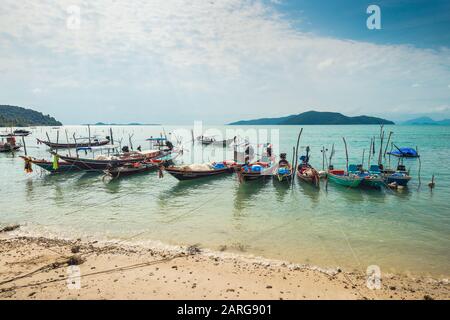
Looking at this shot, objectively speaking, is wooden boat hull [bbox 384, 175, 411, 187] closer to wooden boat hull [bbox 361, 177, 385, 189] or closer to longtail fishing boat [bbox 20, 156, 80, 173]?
wooden boat hull [bbox 361, 177, 385, 189]

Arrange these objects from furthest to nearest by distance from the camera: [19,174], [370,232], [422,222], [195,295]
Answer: [19,174] → [422,222] → [370,232] → [195,295]

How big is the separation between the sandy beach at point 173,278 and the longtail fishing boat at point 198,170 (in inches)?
571

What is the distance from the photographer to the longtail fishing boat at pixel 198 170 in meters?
26.0

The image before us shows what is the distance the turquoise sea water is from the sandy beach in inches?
52.6

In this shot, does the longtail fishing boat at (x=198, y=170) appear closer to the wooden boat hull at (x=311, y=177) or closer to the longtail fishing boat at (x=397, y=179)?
the wooden boat hull at (x=311, y=177)

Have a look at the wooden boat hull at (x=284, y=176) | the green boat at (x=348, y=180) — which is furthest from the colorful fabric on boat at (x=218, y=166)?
the green boat at (x=348, y=180)

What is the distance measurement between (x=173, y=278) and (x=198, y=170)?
723 inches

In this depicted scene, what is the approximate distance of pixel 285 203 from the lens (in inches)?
781

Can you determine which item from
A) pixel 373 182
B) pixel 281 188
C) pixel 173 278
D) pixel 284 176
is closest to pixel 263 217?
pixel 281 188

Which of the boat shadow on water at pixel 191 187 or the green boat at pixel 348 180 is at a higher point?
the green boat at pixel 348 180

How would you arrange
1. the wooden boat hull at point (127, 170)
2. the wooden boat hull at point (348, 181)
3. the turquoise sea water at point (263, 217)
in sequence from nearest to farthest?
the turquoise sea water at point (263, 217)
the wooden boat hull at point (348, 181)
the wooden boat hull at point (127, 170)
